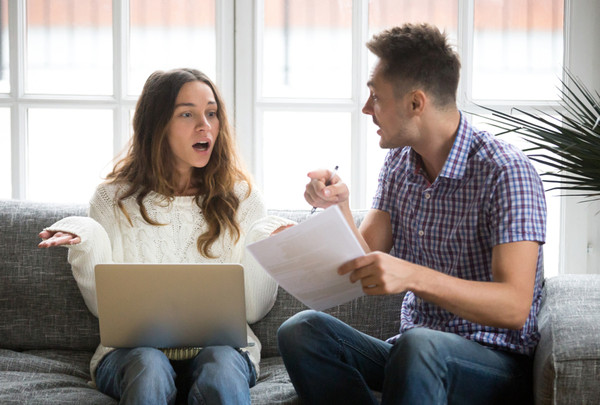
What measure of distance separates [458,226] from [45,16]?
174 centimetres

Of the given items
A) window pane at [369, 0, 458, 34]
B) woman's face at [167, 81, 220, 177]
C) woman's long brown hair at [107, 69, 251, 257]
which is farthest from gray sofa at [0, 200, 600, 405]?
window pane at [369, 0, 458, 34]

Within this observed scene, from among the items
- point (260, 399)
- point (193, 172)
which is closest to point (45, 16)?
point (193, 172)

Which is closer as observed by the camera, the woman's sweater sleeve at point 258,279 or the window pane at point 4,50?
the woman's sweater sleeve at point 258,279

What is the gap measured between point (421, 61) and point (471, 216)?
0.38 meters

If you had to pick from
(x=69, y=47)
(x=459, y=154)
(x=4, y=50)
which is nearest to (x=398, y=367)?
(x=459, y=154)

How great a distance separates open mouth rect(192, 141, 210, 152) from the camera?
2088 millimetres

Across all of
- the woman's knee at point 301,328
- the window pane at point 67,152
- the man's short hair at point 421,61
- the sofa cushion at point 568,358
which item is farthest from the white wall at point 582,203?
the window pane at point 67,152

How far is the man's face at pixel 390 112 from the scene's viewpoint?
1712mm

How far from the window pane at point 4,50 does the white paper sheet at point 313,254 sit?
1.64 meters

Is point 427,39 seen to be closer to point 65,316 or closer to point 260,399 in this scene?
point 260,399

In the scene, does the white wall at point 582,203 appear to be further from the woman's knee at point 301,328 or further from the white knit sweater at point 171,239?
the woman's knee at point 301,328

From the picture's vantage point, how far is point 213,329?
5.57 feet

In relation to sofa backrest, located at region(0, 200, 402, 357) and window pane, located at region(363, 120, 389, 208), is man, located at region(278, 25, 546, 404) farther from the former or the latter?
window pane, located at region(363, 120, 389, 208)

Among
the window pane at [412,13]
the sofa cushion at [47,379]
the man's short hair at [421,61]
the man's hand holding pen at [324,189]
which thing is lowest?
the sofa cushion at [47,379]
